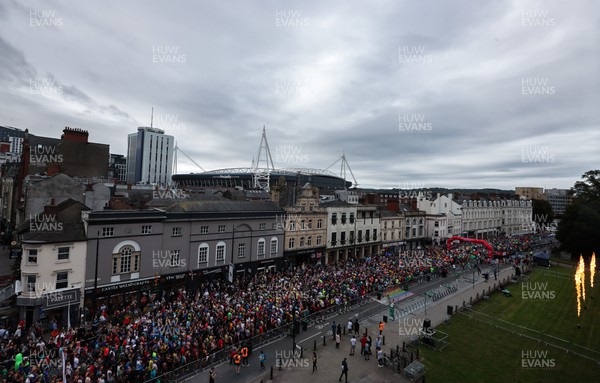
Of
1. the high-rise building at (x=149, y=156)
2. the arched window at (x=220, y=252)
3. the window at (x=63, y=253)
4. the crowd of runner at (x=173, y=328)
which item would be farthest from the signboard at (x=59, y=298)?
the high-rise building at (x=149, y=156)

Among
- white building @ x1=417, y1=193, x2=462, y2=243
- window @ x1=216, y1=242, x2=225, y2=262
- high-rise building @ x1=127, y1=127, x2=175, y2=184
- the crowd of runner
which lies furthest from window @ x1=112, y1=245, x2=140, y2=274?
high-rise building @ x1=127, y1=127, x2=175, y2=184

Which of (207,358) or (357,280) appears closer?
(207,358)

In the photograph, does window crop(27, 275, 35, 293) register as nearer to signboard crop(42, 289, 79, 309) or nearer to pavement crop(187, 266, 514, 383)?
signboard crop(42, 289, 79, 309)

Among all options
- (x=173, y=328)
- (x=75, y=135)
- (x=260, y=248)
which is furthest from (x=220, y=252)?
(x=75, y=135)

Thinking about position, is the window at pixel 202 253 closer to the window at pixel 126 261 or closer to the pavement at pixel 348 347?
the window at pixel 126 261

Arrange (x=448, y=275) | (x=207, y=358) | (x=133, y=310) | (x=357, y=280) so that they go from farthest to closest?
(x=448, y=275) → (x=357, y=280) → (x=133, y=310) → (x=207, y=358)

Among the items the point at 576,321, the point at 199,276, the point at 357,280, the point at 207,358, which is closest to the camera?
the point at 207,358

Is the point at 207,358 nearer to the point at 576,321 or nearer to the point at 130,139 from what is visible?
the point at 576,321

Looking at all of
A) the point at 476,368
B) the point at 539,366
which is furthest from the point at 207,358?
the point at 539,366

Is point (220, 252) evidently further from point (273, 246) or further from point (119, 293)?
point (119, 293)
